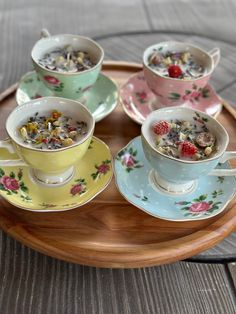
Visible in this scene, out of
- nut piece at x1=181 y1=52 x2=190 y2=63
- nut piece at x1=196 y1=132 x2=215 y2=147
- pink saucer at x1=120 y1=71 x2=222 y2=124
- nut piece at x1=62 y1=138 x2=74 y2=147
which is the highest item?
nut piece at x1=196 y1=132 x2=215 y2=147

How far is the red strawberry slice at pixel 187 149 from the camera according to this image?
2.85 feet

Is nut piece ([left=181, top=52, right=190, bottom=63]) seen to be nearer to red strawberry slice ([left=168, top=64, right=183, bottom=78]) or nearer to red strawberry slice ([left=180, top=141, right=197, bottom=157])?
red strawberry slice ([left=168, top=64, right=183, bottom=78])

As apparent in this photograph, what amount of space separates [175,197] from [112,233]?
17cm

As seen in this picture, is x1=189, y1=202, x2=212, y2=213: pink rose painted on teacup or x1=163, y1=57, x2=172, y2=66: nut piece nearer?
x1=189, y1=202, x2=212, y2=213: pink rose painted on teacup

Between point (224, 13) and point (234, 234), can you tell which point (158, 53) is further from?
point (224, 13)

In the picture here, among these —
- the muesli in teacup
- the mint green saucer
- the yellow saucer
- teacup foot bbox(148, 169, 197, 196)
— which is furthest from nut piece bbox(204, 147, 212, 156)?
the mint green saucer

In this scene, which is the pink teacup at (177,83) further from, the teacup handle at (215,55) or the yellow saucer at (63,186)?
the yellow saucer at (63,186)

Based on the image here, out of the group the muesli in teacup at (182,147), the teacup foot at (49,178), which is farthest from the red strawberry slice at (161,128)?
the teacup foot at (49,178)

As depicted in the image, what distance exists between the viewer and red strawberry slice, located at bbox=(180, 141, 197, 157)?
0.87m

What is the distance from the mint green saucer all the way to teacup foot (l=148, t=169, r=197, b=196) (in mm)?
280

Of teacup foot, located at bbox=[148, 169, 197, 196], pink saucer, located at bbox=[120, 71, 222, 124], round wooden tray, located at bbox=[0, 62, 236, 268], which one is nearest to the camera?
round wooden tray, located at bbox=[0, 62, 236, 268]

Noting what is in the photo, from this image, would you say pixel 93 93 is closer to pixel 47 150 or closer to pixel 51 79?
pixel 51 79

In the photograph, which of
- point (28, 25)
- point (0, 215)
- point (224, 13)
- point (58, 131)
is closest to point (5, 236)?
point (0, 215)

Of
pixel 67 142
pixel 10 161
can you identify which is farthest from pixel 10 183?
pixel 67 142
